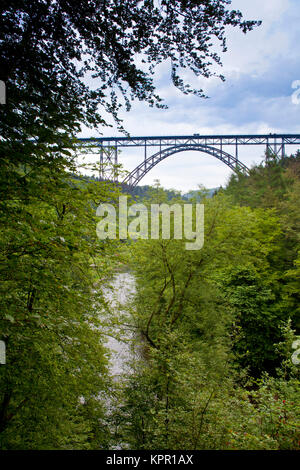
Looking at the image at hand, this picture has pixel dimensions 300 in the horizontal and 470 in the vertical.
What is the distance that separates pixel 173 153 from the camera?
30562mm

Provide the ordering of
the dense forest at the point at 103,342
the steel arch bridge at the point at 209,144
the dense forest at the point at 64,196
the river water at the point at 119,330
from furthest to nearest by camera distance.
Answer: the steel arch bridge at the point at 209,144 < the river water at the point at 119,330 < the dense forest at the point at 103,342 < the dense forest at the point at 64,196

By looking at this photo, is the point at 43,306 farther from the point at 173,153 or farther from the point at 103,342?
the point at 173,153

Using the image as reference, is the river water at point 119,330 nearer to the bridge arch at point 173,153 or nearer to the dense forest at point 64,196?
the dense forest at point 64,196

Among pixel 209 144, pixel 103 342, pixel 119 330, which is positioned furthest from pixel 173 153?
pixel 103 342

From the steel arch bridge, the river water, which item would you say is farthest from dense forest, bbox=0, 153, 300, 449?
the steel arch bridge

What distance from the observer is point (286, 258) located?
523 inches

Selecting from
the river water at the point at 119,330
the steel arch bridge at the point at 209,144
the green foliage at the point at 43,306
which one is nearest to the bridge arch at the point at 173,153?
the steel arch bridge at the point at 209,144

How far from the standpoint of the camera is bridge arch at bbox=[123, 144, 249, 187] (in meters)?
29.5

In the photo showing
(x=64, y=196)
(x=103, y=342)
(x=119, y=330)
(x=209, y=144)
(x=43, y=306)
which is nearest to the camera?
(x=64, y=196)

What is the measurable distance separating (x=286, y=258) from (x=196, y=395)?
36.7ft

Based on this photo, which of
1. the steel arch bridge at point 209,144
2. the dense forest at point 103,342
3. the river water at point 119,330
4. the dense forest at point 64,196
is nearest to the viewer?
the dense forest at point 64,196

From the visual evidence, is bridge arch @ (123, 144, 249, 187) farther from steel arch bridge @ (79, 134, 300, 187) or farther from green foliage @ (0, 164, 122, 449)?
green foliage @ (0, 164, 122, 449)

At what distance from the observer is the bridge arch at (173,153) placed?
1161 inches
